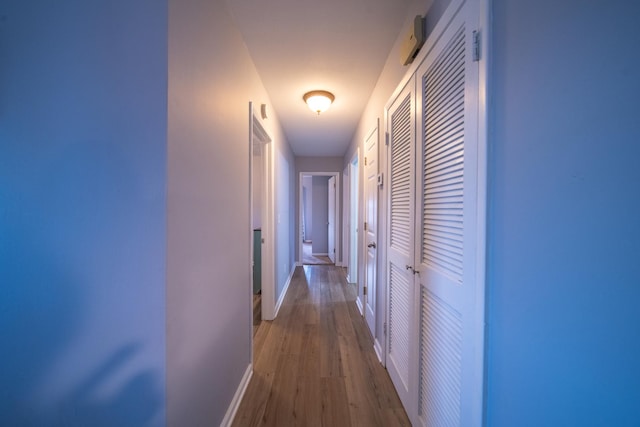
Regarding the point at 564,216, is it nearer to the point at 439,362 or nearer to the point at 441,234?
the point at 441,234

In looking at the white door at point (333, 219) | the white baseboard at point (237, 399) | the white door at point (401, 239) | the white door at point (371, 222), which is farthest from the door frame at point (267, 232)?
the white door at point (333, 219)

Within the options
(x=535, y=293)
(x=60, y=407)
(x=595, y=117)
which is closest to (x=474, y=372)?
(x=535, y=293)

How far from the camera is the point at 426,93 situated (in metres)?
1.23

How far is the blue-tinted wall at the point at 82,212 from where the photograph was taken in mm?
854

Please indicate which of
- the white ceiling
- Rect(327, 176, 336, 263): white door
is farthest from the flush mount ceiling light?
Rect(327, 176, 336, 263): white door

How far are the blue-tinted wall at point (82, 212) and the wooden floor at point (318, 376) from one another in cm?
91

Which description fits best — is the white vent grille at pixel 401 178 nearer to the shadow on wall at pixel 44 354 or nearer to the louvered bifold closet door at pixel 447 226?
the louvered bifold closet door at pixel 447 226

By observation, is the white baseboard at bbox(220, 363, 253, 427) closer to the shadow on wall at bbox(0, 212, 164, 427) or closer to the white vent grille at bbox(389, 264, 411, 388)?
the shadow on wall at bbox(0, 212, 164, 427)

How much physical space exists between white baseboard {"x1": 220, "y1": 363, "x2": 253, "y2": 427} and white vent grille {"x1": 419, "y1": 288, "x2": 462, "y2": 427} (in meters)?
1.11

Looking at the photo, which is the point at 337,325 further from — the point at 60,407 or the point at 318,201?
the point at 318,201

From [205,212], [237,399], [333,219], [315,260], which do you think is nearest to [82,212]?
[205,212]

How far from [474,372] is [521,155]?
0.72 m

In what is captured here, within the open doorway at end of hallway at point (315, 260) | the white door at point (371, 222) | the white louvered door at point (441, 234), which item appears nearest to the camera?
the white louvered door at point (441, 234)

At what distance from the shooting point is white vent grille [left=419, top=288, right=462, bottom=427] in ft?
3.10
